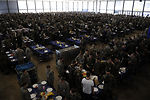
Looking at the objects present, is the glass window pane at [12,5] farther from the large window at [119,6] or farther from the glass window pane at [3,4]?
the large window at [119,6]

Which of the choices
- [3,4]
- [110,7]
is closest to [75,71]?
[3,4]

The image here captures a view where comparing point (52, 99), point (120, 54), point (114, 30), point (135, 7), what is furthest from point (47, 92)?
point (135, 7)

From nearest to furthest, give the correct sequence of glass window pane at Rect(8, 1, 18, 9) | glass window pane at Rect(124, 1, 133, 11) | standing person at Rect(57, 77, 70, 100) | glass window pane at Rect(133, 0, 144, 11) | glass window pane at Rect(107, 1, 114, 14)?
standing person at Rect(57, 77, 70, 100) → glass window pane at Rect(133, 0, 144, 11) → glass window pane at Rect(124, 1, 133, 11) → glass window pane at Rect(8, 1, 18, 9) → glass window pane at Rect(107, 1, 114, 14)

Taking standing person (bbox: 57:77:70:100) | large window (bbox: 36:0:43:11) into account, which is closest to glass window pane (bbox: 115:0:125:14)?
large window (bbox: 36:0:43:11)

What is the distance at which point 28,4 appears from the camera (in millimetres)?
33281

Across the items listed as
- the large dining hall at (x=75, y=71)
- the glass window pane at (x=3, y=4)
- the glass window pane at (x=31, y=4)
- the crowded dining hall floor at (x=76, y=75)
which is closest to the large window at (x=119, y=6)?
the large dining hall at (x=75, y=71)

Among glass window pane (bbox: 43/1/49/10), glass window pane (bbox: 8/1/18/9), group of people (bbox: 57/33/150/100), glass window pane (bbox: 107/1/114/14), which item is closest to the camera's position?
group of people (bbox: 57/33/150/100)

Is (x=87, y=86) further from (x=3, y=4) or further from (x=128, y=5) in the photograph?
(x=3, y=4)

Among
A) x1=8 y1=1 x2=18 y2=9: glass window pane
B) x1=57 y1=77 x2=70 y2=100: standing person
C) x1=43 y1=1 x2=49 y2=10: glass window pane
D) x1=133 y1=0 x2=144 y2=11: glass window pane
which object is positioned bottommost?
x1=57 y1=77 x2=70 y2=100: standing person

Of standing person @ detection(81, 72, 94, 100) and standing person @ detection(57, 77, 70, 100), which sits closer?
standing person @ detection(81, 72, 94, 100)

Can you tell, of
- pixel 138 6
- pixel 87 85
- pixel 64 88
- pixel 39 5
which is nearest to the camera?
pixel 87 85

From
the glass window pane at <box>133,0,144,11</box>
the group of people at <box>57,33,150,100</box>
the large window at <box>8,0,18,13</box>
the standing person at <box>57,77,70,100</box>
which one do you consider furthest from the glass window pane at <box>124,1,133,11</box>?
the standing person at <box>57,77,70,100</box>

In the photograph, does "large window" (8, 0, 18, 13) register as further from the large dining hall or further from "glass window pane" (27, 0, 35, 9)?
the large dining hall

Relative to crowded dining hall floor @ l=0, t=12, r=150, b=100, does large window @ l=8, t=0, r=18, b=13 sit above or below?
above
